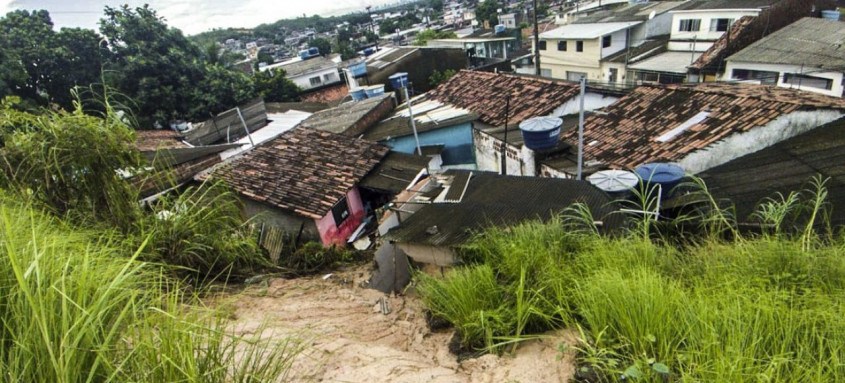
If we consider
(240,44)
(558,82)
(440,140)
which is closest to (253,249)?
(440,140)

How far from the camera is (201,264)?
15.1 ft

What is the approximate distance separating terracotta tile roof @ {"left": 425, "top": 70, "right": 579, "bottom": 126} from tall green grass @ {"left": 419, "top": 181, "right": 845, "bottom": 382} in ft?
39.5

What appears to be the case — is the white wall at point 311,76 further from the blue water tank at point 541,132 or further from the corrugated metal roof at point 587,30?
the blue water tank at point 541,132

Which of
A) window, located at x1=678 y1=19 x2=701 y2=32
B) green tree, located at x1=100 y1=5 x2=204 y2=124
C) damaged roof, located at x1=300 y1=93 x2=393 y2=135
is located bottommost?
damaged roof, located at x1=300 y1=93 x2=393 y2=135

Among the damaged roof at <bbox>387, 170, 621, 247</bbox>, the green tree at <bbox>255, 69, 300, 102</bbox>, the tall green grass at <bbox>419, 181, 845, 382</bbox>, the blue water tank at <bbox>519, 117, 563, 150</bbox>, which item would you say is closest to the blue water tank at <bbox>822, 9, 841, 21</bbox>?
the blue water tank at <bbox>519, 117, 563, 150</bbox>

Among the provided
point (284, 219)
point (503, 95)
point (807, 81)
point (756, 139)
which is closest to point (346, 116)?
point (503, 95)

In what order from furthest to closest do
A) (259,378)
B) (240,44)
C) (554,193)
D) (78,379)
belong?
1. (240,44)
2. (554,193)
3. (259,378)
4. (78,379)

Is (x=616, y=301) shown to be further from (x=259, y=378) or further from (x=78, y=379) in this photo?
(x=78, y=379)

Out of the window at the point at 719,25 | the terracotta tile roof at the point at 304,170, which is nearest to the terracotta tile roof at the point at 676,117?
the terracotta tile roof at the point at 304,170

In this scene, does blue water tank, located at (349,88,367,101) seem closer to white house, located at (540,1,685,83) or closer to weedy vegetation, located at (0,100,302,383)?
white house, located at (540,1,685,83)

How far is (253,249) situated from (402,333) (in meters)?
2.69

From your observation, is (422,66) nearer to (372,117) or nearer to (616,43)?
(372,117)

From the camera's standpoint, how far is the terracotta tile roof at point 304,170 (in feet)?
35.7

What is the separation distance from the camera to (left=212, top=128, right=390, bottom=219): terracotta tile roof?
1087cm
